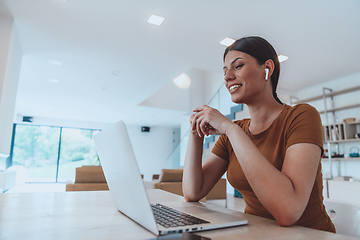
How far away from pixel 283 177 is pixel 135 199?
0.38 m

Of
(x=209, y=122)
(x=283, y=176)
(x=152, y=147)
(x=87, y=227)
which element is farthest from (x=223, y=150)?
(x=152, y=147)

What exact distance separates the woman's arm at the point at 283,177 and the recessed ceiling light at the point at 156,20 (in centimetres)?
244

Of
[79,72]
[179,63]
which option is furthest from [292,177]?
[79,72]

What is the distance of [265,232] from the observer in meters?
0.51

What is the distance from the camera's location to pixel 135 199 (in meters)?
0.50

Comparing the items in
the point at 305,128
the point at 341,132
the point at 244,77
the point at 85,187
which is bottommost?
the point at 85,187

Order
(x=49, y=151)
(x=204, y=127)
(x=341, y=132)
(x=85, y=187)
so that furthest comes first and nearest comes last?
(x=49, y=151) < (x=341, y=132) < (x=85, y=187) < (x=204, y=127)

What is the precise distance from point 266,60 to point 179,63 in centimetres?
341

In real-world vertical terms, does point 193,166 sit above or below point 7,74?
below

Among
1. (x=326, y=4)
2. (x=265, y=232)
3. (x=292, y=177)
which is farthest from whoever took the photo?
(x=326, y=4)

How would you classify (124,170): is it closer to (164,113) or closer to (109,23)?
(109,23)

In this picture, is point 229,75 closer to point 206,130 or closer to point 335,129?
point 206,130

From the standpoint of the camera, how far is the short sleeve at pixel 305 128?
0.70 m

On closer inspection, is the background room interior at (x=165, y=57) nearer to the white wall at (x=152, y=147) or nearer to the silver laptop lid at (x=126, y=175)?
the silver laptop lid at (x=126, y=175)
